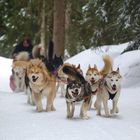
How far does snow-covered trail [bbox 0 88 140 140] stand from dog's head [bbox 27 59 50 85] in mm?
680

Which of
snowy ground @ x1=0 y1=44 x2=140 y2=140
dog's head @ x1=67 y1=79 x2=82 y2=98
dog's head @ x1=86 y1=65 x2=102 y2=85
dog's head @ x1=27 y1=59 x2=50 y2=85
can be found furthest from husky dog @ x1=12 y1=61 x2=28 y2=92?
dog's head @ x1=67 y1=79 x2=82 y2=98

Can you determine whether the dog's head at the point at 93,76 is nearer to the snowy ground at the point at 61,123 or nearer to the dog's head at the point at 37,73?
the snowy ground at the point at 61,123

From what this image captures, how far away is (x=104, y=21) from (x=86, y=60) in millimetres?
8220

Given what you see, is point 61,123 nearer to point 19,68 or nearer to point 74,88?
point 74,88

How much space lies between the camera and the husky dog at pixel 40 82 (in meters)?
9.89

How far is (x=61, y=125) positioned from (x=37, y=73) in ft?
5.22

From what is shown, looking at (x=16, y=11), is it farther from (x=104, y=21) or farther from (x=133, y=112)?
(x=133, y=112)

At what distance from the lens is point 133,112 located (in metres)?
10.5

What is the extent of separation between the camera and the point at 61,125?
28.6 ft

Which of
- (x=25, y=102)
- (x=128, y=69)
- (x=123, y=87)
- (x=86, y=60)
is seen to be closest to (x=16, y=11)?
(x=86, y=60)

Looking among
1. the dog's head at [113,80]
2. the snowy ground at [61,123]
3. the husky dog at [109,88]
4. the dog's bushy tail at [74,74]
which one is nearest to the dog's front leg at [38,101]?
the snowy ground at [61,123]

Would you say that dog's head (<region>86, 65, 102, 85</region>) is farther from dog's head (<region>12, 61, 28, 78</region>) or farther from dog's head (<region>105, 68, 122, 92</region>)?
dog's head (<region>12, 61, 28, 78</region>)

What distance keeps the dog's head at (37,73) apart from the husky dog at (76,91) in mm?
Answer: 689

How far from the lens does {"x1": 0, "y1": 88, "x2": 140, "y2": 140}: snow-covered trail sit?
25.7ft
